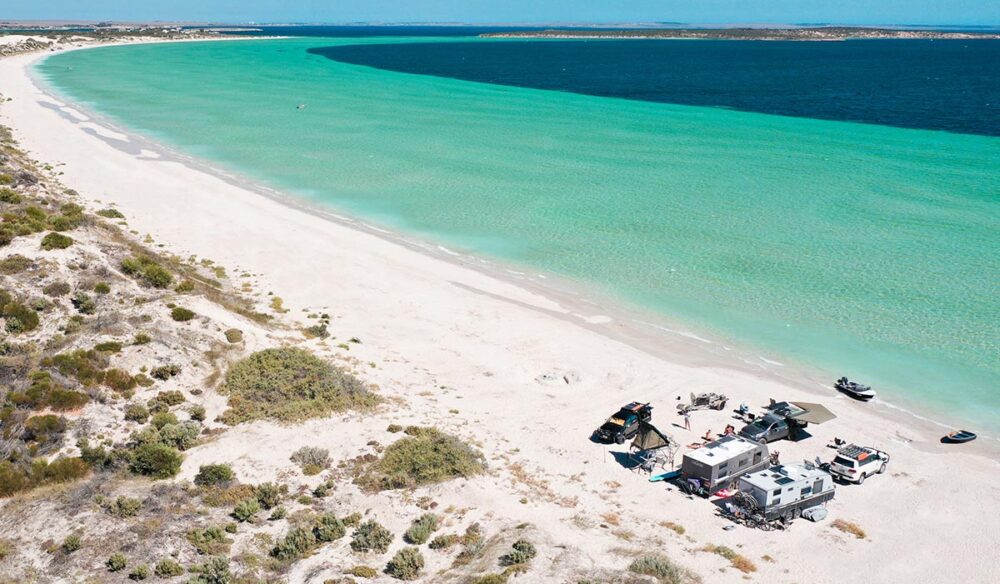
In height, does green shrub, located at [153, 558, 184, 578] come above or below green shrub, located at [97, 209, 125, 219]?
below

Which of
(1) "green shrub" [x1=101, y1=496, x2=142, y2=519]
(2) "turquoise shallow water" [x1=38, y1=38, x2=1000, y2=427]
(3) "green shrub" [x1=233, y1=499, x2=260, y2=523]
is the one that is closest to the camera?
(1) "green shrub" [x1=101, y1=496, x2=142, y2=519]

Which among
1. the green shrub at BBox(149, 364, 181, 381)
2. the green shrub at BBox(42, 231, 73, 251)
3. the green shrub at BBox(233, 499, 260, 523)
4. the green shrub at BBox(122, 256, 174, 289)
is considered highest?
the green shrub at BBox(42, 231, 73, 251)

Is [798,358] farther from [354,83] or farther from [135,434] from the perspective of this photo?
[354,83]

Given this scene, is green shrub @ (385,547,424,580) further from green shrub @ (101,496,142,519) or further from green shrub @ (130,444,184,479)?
green shrub @ (130,444,184,479)

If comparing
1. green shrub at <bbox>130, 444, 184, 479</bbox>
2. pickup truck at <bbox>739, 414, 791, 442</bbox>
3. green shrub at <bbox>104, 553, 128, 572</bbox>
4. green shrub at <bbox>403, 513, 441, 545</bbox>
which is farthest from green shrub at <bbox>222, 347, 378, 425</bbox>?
pickup truck at <bbox>739, 414, 791, 442</bbox>

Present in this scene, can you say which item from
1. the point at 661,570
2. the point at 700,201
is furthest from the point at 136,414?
the point at 700,201

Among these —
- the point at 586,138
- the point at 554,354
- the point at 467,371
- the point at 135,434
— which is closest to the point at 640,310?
the point at 554,354
